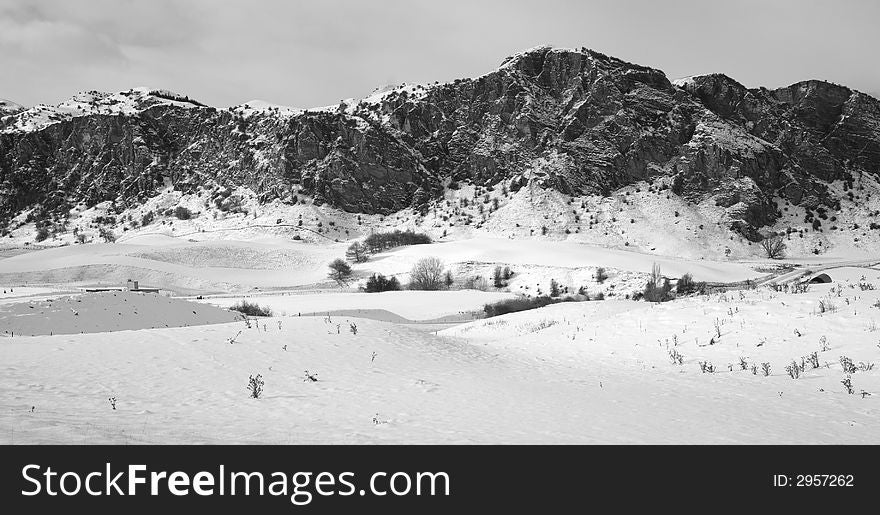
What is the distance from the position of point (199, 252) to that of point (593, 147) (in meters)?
66.6

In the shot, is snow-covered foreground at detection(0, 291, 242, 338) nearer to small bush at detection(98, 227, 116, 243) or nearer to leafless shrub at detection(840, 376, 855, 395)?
leafless shrub at detection(840, 376, 855, 395)

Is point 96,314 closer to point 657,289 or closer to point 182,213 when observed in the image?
point 657,289

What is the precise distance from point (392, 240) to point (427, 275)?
18.5m

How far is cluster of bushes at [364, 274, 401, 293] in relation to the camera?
58906 millimetres

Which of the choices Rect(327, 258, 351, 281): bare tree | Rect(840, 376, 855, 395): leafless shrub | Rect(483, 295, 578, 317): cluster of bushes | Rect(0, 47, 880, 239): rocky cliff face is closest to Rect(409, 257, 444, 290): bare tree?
Rect(327, 258, 351, 281): bare tree

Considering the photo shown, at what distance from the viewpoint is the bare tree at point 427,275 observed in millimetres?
60281

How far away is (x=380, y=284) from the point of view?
195ft

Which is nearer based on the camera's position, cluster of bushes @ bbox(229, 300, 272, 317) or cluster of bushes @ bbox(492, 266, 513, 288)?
cluster of bushes @ bbox(229, 300, 272, 317)

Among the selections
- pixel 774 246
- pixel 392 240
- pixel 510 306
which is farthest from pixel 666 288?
pixel 392 240

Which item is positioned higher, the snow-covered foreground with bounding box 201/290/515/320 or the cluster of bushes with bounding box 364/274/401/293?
the cluster of bushes with bounding box 364/274/401/293

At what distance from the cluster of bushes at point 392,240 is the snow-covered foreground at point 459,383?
58.5 meters

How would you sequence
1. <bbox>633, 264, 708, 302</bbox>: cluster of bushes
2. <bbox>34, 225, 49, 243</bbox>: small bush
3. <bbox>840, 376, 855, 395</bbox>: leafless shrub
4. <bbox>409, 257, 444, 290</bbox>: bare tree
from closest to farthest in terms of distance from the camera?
<bbox>840, 376, 855, 395</bbox>: leafless shrub
<bbox>633, 264, 708, 302</bbox>: cluster of bushes
<bbox>409, 257, 444, 290</bbox>: bare tree
<bbox>34, 225, 49, 243</bbox>: small bush

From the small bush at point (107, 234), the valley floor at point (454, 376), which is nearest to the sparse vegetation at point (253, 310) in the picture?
the valley floor at point (454, 376)

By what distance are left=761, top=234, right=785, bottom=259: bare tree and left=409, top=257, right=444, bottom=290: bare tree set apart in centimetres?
4747
